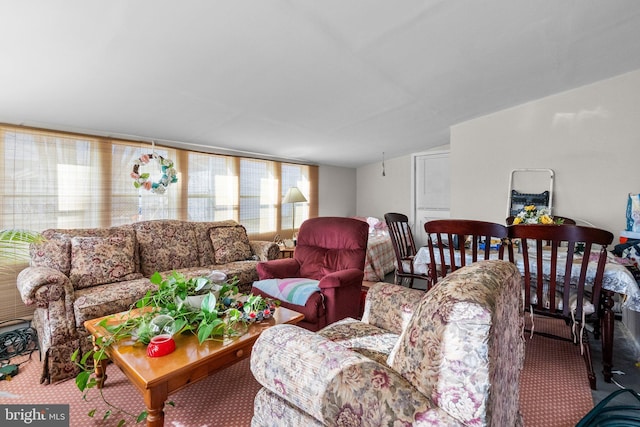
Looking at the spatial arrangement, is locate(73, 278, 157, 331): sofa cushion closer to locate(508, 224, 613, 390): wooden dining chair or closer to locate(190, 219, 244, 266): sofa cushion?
locate(190, 219, 244, 266): sofa cushion

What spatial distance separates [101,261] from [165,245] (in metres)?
0.63

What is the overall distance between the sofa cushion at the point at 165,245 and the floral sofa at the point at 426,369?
228 centimetres

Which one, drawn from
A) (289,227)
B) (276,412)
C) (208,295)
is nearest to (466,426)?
(276,412)

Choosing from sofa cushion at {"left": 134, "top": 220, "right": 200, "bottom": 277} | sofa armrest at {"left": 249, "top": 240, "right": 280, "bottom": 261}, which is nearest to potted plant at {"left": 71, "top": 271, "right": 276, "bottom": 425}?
sofa cushion at {"left": 134, "top": 220, "right": 200, "bottom": 277}

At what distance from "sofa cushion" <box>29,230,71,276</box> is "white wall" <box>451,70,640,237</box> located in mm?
4398

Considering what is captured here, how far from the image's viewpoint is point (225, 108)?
2891mm

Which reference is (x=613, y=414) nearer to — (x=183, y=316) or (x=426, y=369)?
Result: (x=426, y=369)

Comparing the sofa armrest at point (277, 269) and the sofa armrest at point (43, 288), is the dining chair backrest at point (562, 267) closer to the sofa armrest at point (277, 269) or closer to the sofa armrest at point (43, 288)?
the sofa armrest at point (277, 269)

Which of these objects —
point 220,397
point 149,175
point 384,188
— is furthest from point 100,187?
point 384,188

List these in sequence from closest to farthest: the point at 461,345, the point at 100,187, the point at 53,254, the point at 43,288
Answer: the point at 461,345, the point at 43,288, the point at 53,254, the point at 100,187

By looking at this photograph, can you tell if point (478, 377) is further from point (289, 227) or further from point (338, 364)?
point (289, 227)

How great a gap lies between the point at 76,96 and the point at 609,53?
14.1ft

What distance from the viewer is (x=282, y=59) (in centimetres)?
217

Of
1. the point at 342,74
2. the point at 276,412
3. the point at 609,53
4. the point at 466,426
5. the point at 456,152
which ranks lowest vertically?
the point at 276,412
